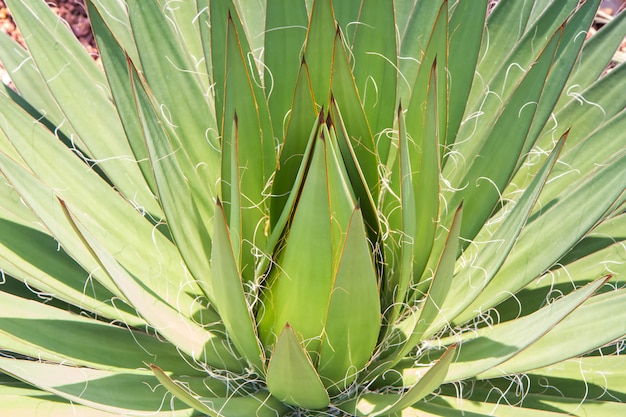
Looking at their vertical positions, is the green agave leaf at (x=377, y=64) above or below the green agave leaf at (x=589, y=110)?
above

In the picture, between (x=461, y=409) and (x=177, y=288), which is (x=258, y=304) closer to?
(x=177, y=288)

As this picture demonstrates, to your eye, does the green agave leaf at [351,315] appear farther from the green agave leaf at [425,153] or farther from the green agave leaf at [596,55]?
the green agave leaf at [596,55]

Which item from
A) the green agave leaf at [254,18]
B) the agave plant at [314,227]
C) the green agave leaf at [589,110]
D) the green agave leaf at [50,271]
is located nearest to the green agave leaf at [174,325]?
the agave plant at [314,227]

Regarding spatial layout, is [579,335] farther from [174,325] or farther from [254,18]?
[254,18]

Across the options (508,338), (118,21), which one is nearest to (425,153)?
(508,338)

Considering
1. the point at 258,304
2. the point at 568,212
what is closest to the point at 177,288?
the point at 258,304

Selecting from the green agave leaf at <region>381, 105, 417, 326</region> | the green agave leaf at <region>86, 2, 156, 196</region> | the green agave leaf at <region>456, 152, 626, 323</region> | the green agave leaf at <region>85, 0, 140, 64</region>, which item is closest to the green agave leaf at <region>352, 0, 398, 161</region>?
the green agave leaf at <region>381, 105, 417, 326</region>

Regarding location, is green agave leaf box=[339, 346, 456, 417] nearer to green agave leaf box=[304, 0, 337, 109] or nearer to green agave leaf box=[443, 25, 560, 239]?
green agave leaf box=[443, 25, 560, 239]
